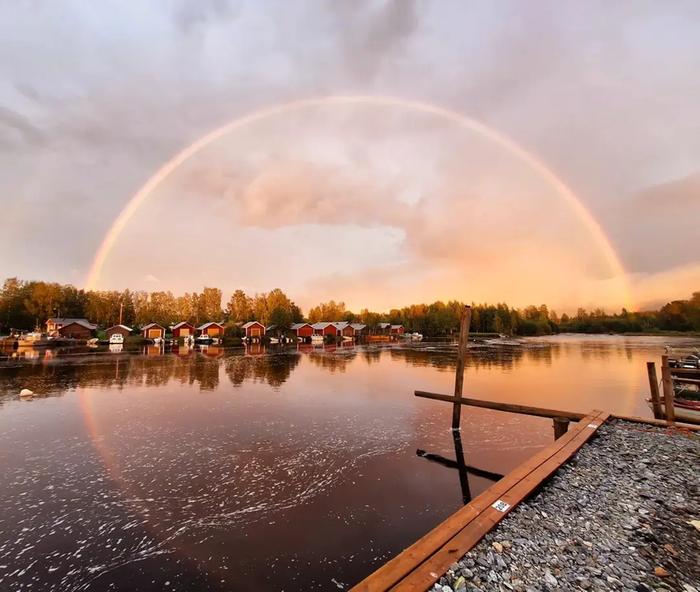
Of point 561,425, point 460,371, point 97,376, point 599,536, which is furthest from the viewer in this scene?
point 97,376

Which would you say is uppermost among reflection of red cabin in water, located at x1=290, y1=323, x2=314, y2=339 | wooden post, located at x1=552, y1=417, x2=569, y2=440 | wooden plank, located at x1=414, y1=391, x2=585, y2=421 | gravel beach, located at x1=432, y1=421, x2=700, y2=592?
reflection of red cabin in water, located at x1=290, y1=323, x2=314, y2=339

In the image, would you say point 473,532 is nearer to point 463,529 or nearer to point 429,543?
point 463,529

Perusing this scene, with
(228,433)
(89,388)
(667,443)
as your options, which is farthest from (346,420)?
(89,388)

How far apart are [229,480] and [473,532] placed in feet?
26.2

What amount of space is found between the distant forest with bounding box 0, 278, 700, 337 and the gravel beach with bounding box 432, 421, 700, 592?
4213 inches

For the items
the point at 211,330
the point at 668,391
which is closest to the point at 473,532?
the point at 668,391

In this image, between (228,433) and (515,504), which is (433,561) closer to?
(515,504)

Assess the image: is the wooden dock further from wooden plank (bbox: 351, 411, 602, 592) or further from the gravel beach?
the gravel beach

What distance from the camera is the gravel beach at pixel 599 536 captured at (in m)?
4.15

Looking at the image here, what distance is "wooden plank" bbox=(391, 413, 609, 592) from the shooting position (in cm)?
383

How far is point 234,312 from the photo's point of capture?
128m

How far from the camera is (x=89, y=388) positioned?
2486cm

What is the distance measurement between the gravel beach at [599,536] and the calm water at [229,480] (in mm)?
3106

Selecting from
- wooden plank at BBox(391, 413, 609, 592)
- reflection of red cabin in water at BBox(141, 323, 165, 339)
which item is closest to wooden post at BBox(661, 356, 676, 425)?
wooden plank at BBox(391, 413, 609, 592)
